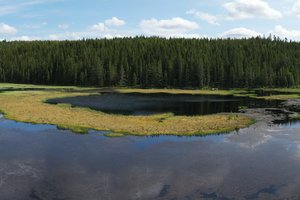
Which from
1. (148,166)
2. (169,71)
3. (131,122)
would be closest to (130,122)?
(131,122)

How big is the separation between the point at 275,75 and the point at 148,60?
61349 mm

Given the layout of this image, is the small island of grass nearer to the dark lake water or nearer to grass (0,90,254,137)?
grass (0,90,254,137)

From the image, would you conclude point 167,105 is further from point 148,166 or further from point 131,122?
point 148,166

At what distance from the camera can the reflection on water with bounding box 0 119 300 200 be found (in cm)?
2658

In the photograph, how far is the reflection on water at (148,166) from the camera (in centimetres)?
2658

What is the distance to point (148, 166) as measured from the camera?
33156mm

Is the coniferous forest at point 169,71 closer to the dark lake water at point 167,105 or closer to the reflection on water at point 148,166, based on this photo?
the dark lake water at point 167,105

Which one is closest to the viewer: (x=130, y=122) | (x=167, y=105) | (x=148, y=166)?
(x=148, y=166)

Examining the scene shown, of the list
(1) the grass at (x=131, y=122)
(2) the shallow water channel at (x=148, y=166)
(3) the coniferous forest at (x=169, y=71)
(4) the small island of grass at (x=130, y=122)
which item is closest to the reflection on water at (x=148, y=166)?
(2) the shallow water channel at (x=148, y=166)

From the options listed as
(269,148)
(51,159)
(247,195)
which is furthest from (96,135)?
(247,195)

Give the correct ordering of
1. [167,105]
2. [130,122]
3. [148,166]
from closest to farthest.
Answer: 1. [148,166]
2. [130,122]
3. [167,105]

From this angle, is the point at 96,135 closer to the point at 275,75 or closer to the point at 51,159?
the point at 51,159

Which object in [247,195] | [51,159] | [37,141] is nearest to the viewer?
[247,195]

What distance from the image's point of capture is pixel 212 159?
1405 inches
